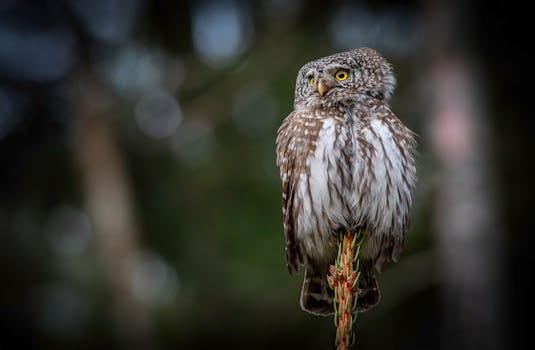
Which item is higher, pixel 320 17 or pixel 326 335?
pixel 320 17

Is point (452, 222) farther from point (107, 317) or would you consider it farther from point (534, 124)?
point (107, 317)

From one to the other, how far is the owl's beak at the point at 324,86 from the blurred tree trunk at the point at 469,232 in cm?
364

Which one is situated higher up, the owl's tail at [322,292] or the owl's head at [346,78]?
the owl's head at [346,78]

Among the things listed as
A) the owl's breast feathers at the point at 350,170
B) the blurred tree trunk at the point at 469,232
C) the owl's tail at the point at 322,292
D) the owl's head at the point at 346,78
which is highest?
the blurred tree trunk at the point at 469,232

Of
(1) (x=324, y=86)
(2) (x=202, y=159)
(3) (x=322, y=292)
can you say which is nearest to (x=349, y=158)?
(1) (x=324, y=86)

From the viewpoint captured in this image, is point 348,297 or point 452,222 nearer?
point 348,297

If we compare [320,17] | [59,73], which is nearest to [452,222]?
[320,17]

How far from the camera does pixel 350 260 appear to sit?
9.75 ft

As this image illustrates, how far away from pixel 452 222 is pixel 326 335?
5.89 feet

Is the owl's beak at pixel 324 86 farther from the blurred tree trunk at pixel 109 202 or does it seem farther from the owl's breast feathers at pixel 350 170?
the blurred tree trunk at pixel 109 202

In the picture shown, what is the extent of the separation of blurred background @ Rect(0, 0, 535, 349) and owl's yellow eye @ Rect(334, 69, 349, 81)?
3.59 meters

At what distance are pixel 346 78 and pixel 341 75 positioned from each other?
34mm

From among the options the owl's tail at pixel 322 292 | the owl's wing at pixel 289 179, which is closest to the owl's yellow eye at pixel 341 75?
the owl's wing at pixel 289 179

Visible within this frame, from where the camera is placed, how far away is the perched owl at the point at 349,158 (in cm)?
349
